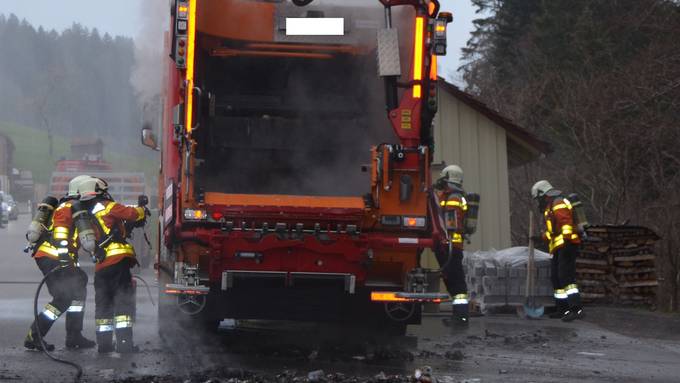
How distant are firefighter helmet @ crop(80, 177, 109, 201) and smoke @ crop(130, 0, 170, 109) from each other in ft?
6.74

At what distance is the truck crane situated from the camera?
26.7 ft

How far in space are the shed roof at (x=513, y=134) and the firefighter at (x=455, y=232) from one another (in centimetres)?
218

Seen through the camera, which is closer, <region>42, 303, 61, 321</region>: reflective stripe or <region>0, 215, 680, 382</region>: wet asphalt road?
<region>0, 215, 680, 382</region>: wet asphalt road

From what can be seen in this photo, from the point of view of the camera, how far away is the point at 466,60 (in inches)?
1757

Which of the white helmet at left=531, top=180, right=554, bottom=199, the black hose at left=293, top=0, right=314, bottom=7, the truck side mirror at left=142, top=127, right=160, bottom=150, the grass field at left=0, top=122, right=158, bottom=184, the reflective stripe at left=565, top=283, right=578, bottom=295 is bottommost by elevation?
the reflective stripe at left=565, top=283, right=578, bottom=295

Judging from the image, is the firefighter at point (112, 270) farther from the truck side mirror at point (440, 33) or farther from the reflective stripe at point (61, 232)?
the truck side mirror at point (440, 33)

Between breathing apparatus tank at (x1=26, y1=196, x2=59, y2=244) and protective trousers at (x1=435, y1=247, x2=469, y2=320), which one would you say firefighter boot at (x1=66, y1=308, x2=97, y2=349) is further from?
protective trousers at (x1=435, y1=247, x2=469, y2=320)

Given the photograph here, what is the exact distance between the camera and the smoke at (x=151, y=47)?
11.0m

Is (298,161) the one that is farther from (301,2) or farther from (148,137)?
(148,137)

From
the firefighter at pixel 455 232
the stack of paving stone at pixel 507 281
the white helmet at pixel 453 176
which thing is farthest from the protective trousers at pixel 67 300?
the stack of paving stone at pixel 507 281

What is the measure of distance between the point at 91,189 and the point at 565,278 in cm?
571

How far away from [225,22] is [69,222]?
2.21 metres

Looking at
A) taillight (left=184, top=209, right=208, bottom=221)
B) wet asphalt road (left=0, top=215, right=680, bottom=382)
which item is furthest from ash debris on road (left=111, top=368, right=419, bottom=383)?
taillight (left=184, top=209, right=208, bottom=221)

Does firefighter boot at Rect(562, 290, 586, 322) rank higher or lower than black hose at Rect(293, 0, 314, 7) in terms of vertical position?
lower
